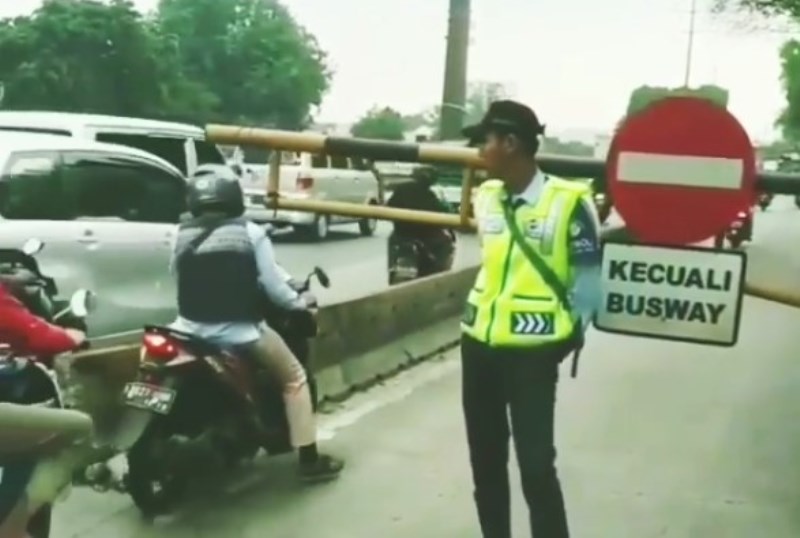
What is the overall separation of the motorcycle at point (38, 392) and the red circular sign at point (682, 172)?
1.79 metres

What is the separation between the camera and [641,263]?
4312mm

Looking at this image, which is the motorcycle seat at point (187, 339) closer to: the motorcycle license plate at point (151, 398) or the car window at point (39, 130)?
the motorcycle license plate at point (151, 398)

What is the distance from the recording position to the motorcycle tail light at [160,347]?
19.8 ft

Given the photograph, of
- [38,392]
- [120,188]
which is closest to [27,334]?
[38,392]

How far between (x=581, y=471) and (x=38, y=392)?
3.04 metres

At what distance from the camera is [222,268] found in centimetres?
618

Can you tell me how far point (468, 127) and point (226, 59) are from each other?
1644 cm

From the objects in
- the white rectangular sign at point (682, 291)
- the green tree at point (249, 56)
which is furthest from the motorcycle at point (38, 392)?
the green tree at point (249, 56)

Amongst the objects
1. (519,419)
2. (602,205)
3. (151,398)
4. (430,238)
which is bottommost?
(430,238)

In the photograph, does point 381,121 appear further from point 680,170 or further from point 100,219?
point 680,170

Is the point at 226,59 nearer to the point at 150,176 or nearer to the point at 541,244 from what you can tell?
the point at 150,176

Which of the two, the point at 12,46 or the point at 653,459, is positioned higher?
the point at 12,46

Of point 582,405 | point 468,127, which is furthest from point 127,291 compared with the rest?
point 468,127

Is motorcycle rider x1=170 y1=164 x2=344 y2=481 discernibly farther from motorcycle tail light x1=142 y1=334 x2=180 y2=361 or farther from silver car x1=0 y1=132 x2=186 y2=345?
silver car x1=0 y1=132 x2=186 y2=345
